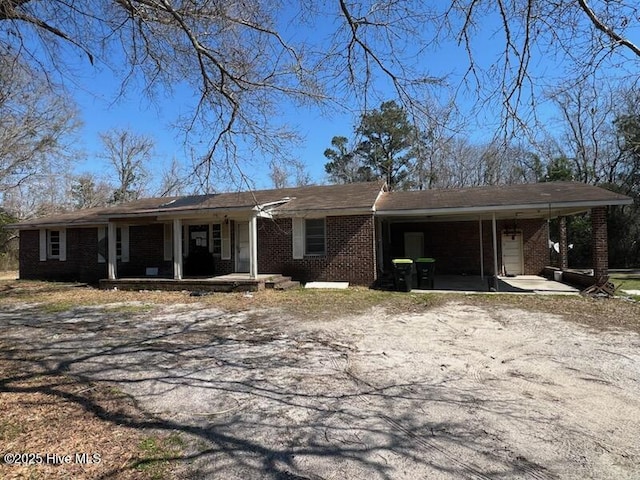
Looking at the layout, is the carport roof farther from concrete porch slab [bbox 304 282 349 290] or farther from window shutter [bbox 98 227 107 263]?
window shutter [bbox 98 227 107 263]

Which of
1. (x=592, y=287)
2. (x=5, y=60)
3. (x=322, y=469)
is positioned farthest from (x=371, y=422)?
(x=592, y=287)

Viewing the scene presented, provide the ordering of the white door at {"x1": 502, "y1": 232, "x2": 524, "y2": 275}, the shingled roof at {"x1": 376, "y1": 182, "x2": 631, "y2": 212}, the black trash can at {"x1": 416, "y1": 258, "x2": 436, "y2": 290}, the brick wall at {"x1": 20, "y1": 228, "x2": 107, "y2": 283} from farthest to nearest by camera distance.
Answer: the brick wall at {"x1": 20, "y1": 228, "x2": 107, "y2": 283}
the white door at {"x1": 502, "y1": 232, "x2": 524, "y2": 275}
the black trash can at {"x1": 416, "y1": 258, "x2": 436, "y2": 290}
the shingled roof at {"x1": 376, "y1": 182, "x2": 631, "y2": 212}

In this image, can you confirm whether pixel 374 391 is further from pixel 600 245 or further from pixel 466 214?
pixel 466 214

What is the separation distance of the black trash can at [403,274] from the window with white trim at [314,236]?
115 inches

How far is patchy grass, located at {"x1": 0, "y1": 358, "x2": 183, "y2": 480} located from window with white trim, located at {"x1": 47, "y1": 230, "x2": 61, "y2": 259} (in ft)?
57.5

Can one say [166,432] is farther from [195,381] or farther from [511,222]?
[511,222]

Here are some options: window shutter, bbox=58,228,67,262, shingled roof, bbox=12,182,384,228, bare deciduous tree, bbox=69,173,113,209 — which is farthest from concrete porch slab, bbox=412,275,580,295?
bare deciduous tree, bbox=69,173,113,209

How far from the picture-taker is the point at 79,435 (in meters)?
3.37

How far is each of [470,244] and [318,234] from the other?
24.0 feet

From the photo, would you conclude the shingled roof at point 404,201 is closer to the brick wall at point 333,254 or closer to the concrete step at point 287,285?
the brick wall at point 333,254

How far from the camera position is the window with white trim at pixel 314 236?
14914 millimetres

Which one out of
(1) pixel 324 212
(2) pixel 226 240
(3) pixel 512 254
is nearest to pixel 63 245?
(2) pixel 226 240

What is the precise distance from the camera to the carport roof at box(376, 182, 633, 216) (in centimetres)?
1204

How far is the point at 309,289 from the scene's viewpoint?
13578 mm
